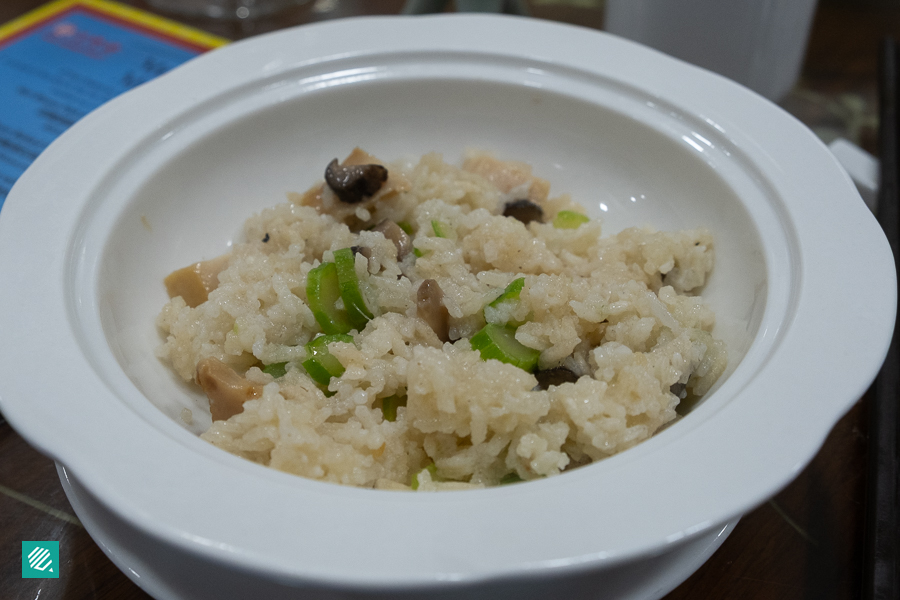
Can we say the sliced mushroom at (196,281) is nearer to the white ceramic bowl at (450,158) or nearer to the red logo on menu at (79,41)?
the white ceramic bowl at (450,158)

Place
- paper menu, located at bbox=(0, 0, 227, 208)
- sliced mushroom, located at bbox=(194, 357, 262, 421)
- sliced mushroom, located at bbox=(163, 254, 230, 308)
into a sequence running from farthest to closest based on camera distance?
paper menu, located at bbox=(0, 0, 227, 208)
sliced mushroom, located at bbox=(163, 254, 230, 308)
sliced mushroom, located at bbox=(194, 357, 262, 421)

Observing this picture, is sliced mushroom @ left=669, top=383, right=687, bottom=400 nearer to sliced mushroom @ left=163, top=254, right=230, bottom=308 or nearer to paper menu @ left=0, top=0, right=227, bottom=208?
sliced mushroom @ left=163, top=254, right=230, bottom=308

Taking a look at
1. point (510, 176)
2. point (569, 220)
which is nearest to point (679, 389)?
point (569, 220)

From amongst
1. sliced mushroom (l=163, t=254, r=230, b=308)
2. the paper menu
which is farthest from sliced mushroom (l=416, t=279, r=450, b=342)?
the paper menu

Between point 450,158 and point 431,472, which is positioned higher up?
point 450,158

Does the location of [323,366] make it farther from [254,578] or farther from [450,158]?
[450,158]
